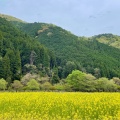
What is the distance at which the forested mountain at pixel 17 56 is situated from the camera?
94.4m

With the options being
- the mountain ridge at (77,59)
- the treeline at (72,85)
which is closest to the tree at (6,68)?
the treeline at (72,85)

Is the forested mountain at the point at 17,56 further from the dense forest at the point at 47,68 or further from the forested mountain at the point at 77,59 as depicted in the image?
the forested mountain at the point at 77,59

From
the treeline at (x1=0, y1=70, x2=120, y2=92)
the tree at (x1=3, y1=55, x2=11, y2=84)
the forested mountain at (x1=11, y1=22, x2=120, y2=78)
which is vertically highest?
the forested mountain at (x1=11, y1=22, x2=120, y2=78)

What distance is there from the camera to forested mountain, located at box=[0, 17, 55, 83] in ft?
310

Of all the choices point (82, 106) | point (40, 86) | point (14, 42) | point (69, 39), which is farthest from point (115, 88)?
point (69, 39)

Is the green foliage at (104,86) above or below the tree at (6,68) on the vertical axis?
below

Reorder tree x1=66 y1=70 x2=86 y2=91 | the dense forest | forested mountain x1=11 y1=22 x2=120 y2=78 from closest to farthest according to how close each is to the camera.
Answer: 1. tree x1=66 y1=70 x2=86 y2=91
2. the dense forest
3. forested mountain x1=11 y1=22 x2=120 y2=78

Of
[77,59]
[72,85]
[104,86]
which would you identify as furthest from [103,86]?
[77,59]

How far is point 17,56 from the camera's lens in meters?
103

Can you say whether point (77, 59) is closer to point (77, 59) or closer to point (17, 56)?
point (77, 59)

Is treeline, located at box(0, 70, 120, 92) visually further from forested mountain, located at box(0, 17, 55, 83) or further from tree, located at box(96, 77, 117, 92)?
forested mountain, located at box(0, 17, 55, 83)

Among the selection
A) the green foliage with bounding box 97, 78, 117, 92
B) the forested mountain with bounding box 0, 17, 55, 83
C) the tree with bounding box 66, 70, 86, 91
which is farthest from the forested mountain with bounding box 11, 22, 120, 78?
the tree with bounding box 66, 70, 86, 91

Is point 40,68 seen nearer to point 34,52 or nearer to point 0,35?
point 34,52

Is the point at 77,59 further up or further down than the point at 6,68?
further up
